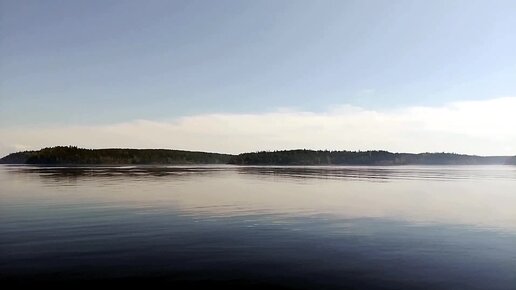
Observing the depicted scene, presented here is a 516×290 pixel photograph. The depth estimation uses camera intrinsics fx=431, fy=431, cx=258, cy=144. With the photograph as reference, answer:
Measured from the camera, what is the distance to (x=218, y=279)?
1653 centimetres

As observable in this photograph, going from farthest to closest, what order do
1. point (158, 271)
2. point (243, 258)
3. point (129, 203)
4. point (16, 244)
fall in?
point (129, 203), point (16, 244), point (243, 258), point (158, 271)

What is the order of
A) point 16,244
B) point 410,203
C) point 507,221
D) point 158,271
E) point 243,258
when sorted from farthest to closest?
point 410,203, point 507,221, point 16,244, point 243,258, point 158,271

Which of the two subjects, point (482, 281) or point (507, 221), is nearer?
point (482, 281)

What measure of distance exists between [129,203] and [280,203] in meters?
15.1

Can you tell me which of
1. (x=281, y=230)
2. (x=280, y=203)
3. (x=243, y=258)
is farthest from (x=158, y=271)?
(x=280, y=203)

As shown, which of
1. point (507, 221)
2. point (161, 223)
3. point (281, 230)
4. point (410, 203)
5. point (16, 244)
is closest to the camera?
point (16, 244)

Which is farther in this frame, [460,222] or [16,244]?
[460,222]

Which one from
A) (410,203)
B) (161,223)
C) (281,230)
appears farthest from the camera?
(410,203)

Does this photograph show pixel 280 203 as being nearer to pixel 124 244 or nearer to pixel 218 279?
pixel 124 244

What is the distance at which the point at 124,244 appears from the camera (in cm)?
2300

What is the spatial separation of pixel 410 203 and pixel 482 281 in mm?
28837

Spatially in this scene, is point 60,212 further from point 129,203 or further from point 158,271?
point 158,271

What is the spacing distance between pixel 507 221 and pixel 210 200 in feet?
91.5

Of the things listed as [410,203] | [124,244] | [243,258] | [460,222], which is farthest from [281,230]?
[410,203]
